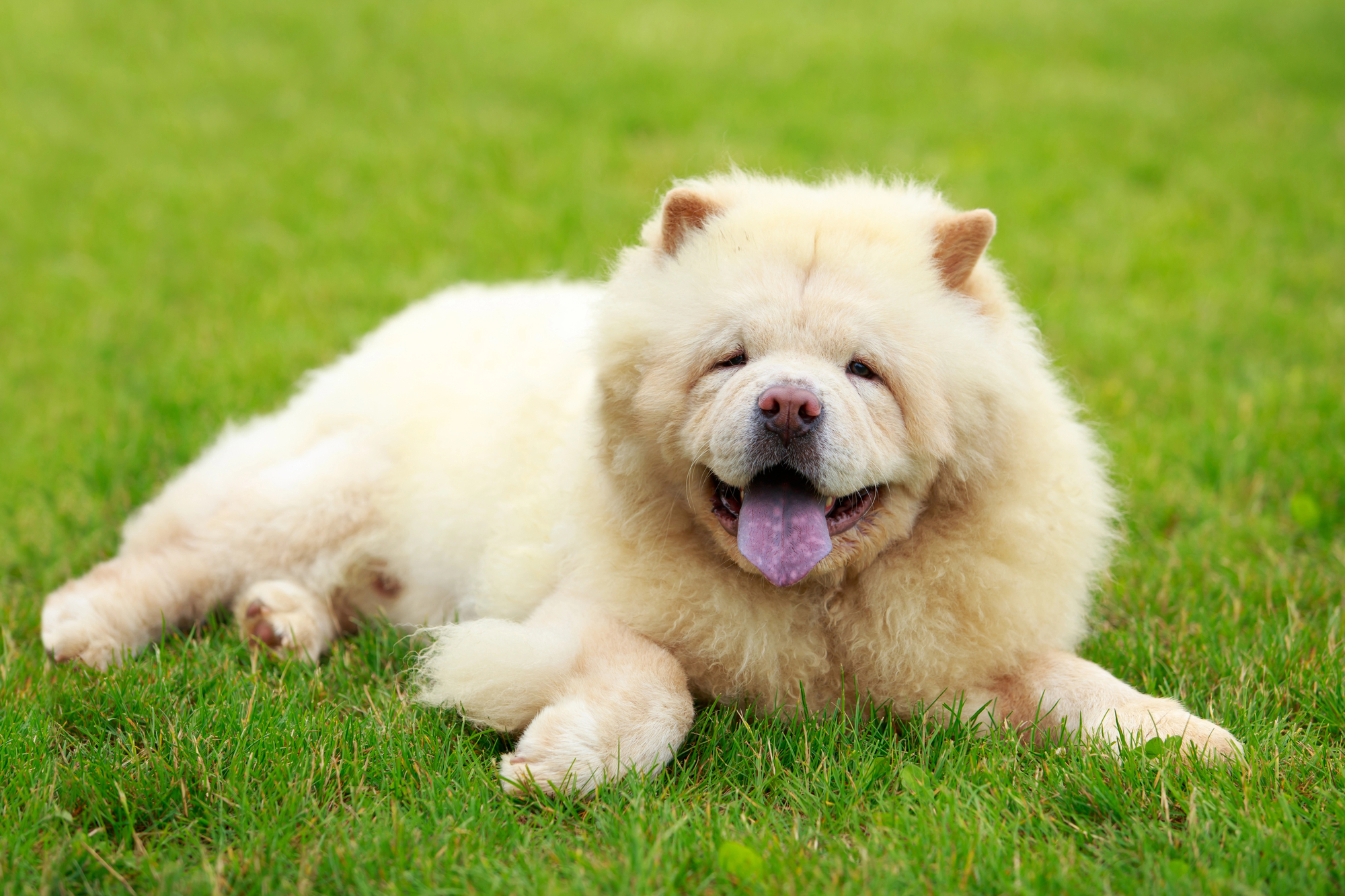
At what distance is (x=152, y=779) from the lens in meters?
2.70

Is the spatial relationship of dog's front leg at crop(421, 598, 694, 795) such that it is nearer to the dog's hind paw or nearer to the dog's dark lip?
the dog's dark lip

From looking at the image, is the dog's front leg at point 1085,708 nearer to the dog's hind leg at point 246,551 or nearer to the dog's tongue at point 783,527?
the dog's tongue at point 783,527

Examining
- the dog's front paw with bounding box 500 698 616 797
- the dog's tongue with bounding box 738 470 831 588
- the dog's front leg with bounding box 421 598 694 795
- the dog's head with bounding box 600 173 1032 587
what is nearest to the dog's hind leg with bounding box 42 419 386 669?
the dog's front leg with bounding box 421 598 694 795

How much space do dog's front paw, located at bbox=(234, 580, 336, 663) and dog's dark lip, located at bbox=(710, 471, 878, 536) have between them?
156cm

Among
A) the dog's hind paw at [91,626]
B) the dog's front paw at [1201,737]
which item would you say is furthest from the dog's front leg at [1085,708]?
the dog's hind paw at [91,626]

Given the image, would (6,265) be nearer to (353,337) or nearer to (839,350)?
(353,337)

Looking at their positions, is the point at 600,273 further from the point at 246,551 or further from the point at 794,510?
the point at 246,551

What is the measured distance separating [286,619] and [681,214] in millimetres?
1894

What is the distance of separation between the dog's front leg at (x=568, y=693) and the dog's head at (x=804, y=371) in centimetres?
38

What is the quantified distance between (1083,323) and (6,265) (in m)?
7.46

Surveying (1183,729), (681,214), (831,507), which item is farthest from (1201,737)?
(681,214)

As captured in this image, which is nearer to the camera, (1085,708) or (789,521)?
(789,521)

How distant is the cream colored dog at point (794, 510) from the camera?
8.91 feet

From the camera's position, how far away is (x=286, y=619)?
12.0 ft
